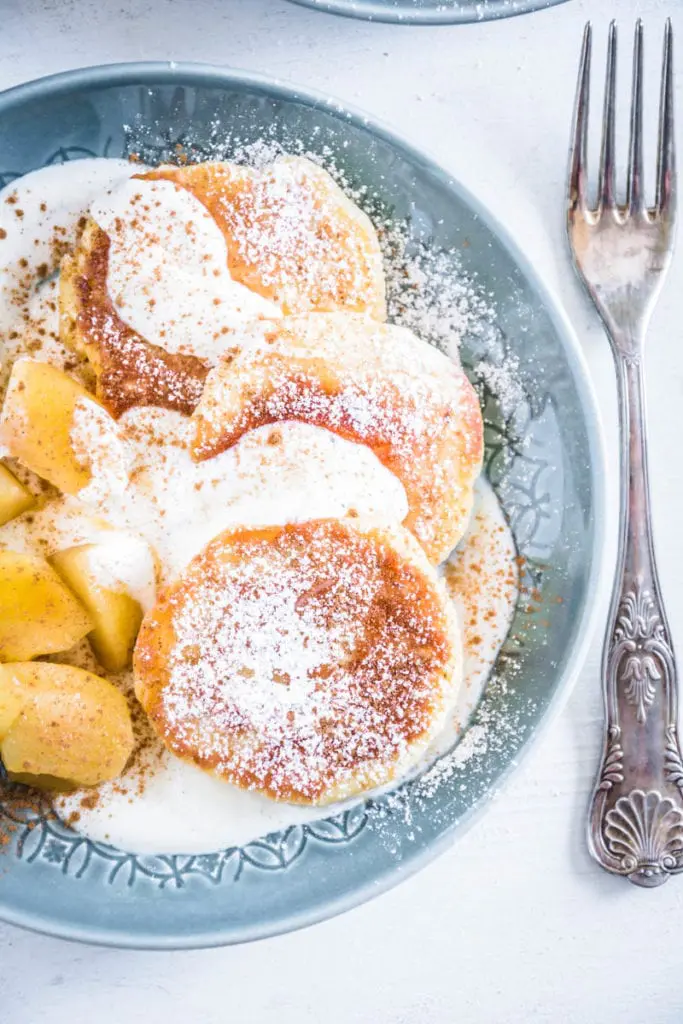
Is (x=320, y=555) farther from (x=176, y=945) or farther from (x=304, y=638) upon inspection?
(x=176, y=945)

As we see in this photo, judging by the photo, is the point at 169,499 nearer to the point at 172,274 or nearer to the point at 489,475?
the point at 172,274

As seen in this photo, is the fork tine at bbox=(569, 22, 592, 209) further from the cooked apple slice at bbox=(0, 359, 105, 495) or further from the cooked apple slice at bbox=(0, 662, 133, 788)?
the cooked apple slice at bbox=(0, 662, 133, 788)

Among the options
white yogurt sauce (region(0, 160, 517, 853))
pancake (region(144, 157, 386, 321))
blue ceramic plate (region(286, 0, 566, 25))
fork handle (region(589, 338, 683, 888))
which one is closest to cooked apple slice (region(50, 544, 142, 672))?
white yogurt sauce (region(0, 160, 517, 853))

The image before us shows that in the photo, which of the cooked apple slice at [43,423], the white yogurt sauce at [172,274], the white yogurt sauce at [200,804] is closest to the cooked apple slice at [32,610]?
the cooked apple slice at [43,423]

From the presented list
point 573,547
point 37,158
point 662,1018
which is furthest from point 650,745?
point 37,158

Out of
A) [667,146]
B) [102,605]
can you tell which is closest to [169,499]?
[102,605]
